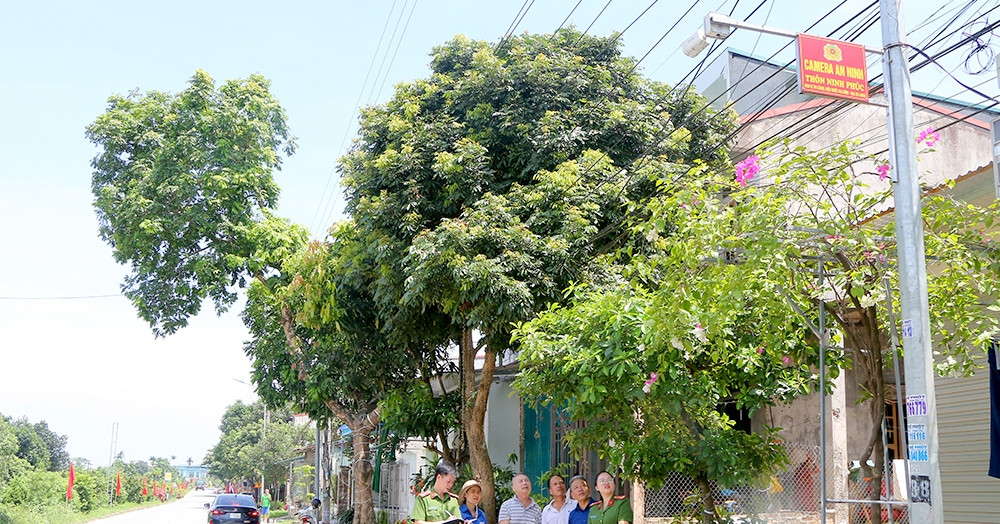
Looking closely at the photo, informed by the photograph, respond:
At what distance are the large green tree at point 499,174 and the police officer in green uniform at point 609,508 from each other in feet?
12.1

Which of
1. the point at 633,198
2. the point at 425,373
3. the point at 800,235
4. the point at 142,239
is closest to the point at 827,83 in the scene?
the point at 800,235

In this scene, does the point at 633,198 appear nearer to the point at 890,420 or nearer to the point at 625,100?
the point at 625,100

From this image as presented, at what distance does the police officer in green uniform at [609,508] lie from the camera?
28.7 ft

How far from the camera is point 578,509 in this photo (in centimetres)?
921

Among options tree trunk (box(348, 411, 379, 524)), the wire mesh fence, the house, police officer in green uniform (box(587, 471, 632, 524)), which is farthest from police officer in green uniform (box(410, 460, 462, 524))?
tree trunk (box(348, 411, 379, 524))

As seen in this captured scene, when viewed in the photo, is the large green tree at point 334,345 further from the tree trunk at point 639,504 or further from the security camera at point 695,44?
the security camera at point 695,44

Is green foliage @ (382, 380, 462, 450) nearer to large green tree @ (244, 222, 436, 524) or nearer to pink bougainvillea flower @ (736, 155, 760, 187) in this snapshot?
large green tree @ (244, 222, 436, 524)

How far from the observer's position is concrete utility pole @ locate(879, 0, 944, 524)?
5.60 metres

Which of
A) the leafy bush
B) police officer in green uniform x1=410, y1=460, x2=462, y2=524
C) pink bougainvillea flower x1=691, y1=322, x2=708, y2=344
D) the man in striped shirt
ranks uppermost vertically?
pink bougainvillea flower x1=691, y1=322, x2=708, y2=344

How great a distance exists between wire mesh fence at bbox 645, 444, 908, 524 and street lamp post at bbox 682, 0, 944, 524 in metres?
5.50

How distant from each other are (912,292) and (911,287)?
1.4 inches

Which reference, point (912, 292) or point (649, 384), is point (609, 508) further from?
point (912, 292)

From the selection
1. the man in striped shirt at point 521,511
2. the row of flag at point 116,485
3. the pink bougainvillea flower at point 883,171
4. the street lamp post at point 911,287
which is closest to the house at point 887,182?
the pink bougainvillea flower at point 883,171

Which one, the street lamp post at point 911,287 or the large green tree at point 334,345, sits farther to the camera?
the large green tree at point 334,345
